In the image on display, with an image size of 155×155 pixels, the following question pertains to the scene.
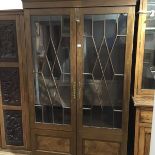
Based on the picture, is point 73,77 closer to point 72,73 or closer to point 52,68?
point 72,73

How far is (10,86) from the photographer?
2.55m

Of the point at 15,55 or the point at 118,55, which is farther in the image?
the point at 15,55

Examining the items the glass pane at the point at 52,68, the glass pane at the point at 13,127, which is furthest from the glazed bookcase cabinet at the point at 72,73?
the glass pane at the point at 13,127

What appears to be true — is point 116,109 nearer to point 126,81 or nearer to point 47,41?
point 126,81

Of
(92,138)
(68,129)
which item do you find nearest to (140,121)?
(92,138)

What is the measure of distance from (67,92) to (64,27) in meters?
0.69

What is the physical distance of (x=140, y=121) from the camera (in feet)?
6.93

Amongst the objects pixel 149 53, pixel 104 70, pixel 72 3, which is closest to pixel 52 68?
pixel 104 70

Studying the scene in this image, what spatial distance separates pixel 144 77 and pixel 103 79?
1.36 ft

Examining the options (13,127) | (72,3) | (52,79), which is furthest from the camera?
(13,127)

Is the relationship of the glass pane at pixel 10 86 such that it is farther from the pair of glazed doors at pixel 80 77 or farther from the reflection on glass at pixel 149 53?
the reflection on glass at pixel 149 53

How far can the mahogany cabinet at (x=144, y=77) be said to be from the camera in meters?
2.00

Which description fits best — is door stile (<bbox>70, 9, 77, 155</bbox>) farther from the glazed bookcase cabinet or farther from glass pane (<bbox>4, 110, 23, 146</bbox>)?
glass pane (<bbox>4, 110, 23, 146</bbox>)

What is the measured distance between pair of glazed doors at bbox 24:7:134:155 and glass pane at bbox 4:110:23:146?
0.28 metres
